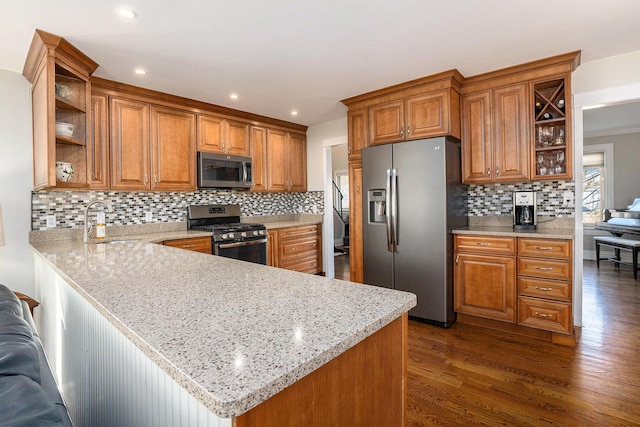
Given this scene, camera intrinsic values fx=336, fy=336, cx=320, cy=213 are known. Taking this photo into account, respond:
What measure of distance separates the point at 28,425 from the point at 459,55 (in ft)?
10.3

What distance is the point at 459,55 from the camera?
2.72m

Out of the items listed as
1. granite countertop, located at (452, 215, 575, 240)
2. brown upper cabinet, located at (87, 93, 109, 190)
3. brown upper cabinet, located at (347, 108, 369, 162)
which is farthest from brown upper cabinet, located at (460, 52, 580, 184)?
brown upper cabinet, located at (87, 93, 109, 190)

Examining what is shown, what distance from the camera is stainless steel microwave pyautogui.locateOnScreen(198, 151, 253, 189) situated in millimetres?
3779

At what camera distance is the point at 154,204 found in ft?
12.2

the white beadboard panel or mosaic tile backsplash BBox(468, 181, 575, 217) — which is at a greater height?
mosaic tile backsplash BBox(468, 181, 575, 217)

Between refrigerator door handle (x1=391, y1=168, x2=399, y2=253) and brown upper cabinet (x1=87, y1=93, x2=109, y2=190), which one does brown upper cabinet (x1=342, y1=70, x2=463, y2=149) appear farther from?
brown upper cabinet (x1=87, y1=93, x2=109, y2=190)

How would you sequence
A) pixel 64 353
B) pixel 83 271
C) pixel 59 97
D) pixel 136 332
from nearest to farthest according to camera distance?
pixel 136 332
pixel 83 271
pixel 64 353
pixel 59 97

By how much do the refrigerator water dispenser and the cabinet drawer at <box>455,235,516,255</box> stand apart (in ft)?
2.44

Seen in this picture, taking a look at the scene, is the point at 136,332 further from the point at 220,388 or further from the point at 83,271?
the point at 83,271

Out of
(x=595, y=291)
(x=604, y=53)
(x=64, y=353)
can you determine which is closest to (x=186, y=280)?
(x=64, y=353)

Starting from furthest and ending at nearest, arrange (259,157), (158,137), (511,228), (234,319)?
1. (259,157)
2. (158,137)
3. (511,228)
4. (234,319)

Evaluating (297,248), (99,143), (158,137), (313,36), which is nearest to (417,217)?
(313,36)

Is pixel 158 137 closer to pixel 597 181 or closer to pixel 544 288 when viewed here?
pixel 544 288

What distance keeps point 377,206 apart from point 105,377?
280 centimetres
